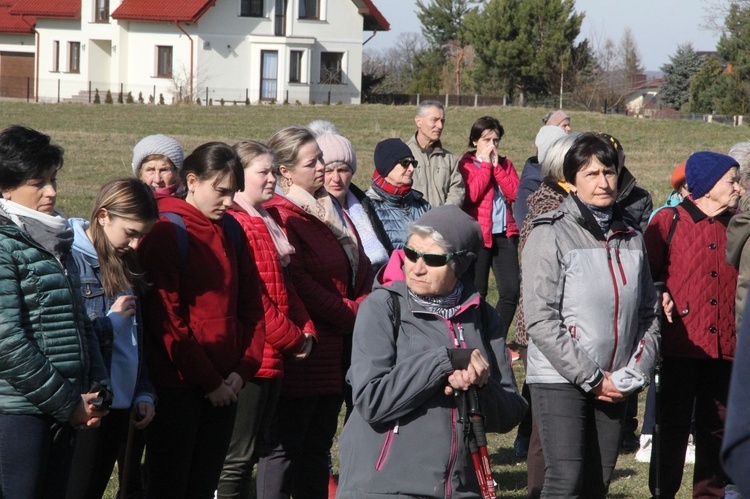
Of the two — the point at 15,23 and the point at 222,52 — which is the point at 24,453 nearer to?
the point at 222,52

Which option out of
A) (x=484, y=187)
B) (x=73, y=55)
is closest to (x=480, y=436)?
(x=484, y=187)

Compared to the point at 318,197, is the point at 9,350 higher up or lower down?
lower down

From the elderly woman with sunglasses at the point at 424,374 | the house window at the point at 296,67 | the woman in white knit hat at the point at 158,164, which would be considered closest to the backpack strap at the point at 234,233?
the woman in white knit hat at the point at 158,164

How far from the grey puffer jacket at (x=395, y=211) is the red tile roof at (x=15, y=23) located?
2085 inches

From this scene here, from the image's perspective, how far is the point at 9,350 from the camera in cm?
353

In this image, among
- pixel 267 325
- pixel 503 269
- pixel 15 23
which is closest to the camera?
pixel 267 325

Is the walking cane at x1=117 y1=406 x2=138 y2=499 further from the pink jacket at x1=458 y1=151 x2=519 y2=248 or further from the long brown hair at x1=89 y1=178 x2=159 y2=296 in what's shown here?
the pink jacket at x1=458 y1=151 x2=519 y2=248

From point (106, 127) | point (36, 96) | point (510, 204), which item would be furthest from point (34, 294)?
point (36, 96)

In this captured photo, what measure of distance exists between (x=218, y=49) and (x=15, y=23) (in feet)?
42.9

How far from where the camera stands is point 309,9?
51.6m

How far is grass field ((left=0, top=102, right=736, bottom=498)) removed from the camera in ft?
67.6

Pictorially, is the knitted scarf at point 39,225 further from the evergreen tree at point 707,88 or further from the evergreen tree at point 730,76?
the evergreen tree at point 707,88

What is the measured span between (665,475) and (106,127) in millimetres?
25939

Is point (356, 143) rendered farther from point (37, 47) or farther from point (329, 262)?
point (37, 47)
